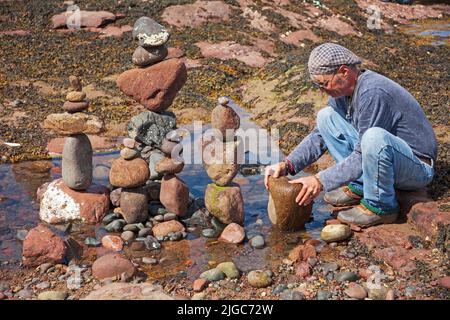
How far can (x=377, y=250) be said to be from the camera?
17.3ft

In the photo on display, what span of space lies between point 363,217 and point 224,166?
135cm

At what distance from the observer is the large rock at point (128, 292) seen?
14.3ft

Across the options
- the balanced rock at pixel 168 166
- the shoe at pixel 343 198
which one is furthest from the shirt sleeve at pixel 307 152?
the balanced rock at pixel 168 166

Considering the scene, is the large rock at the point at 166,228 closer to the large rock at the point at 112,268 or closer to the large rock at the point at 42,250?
the large rock at the point at 112,268

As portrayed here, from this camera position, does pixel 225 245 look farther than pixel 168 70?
No

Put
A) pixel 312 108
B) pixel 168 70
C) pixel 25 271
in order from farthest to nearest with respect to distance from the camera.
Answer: pixel 312 108 → pixel 168 70 → pixel 25 271

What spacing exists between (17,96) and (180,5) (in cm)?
624

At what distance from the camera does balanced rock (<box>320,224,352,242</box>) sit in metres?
5.49

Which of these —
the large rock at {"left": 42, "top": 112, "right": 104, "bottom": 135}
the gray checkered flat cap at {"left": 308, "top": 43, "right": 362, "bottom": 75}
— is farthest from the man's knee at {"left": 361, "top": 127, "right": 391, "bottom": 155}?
the large rock at {"left": 42, "top": 112, "right": 104, "bottom": 135}

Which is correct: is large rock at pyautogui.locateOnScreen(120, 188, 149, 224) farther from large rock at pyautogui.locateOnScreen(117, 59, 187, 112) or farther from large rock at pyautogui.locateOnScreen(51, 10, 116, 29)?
large rock at pyautogui.locateOnScreen(51, 10, 116, 29)

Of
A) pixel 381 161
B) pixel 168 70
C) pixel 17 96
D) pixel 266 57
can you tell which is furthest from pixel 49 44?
pixel 381 161

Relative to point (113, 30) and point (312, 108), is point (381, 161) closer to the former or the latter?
point (312, 108)

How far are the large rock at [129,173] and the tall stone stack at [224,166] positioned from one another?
0.61m

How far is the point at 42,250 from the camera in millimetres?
5125
